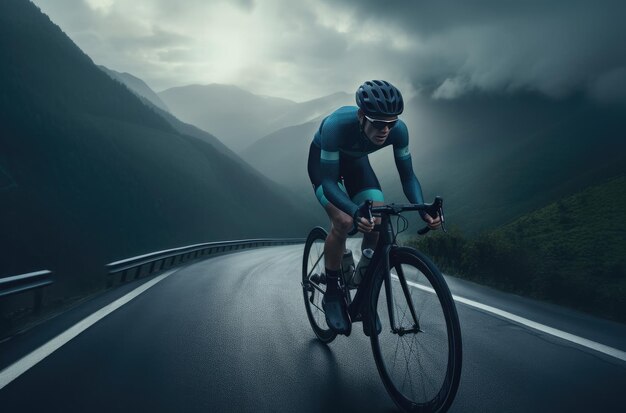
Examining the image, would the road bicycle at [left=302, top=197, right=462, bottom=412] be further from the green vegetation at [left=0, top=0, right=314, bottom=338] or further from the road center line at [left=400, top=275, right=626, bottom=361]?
the green vegetation at [left=0, top=0, right=314, bottom=338]

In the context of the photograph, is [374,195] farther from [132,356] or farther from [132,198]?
[132,198]

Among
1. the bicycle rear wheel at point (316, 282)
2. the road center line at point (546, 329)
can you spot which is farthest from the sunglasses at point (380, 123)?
the bicycle rear wheel at point (316, 282)

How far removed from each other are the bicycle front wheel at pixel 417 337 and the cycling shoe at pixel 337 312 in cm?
51

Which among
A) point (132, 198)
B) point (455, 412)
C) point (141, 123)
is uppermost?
point (141, 123)

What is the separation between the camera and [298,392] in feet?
11.2

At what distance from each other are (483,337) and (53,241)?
262 feet

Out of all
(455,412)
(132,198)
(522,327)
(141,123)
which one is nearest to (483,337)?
(522,327)

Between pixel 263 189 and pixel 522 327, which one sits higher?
pixel 263 189

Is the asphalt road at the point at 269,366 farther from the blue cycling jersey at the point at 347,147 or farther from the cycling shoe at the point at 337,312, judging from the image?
the blue cycling jersey at the point at 347,147

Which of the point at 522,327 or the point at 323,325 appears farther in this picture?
the point at 522,327

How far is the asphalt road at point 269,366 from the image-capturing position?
3.19m

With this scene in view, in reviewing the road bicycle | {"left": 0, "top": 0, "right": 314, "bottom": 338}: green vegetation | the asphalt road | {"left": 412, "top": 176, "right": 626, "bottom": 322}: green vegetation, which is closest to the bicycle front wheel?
the road bicycle

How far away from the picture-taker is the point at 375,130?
3.69m

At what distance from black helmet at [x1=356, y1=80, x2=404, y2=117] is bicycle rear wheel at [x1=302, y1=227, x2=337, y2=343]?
1785mm
